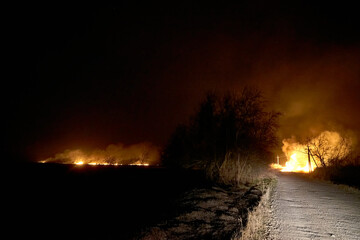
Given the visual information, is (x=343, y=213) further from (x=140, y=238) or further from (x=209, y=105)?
(x=209, y=105)

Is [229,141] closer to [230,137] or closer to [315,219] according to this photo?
[230,137]

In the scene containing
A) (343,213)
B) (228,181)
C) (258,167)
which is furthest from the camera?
(258,167)

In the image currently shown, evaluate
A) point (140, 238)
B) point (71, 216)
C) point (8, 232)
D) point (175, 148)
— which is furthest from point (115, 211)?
point (175, 148)

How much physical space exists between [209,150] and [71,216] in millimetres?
12645

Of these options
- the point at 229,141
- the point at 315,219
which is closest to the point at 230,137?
the point at 229,141

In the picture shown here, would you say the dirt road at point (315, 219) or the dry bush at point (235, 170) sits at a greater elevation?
the dry bush at point (235, 170)

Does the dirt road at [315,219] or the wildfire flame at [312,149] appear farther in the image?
the wildfire flame at [312,149]

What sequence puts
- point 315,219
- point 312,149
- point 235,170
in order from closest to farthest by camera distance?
point 315,219
point 235,170
point 312,149

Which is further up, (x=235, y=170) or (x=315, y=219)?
(x=235, y=170)

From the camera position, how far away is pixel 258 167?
22.0 meters

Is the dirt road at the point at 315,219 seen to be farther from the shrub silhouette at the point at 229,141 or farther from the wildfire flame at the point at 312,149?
the wildfire flame at the point at 312,149

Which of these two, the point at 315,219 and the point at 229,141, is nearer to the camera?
the point at 315,219

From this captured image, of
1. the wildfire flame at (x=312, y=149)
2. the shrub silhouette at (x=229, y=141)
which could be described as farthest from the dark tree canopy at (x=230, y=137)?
the wildfire flame at (x=312, y=149)

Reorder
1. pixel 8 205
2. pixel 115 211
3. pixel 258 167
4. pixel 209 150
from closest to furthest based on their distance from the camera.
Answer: pixel 115 211
pixel 8 205
pixel 209 150
pixel 258 167
